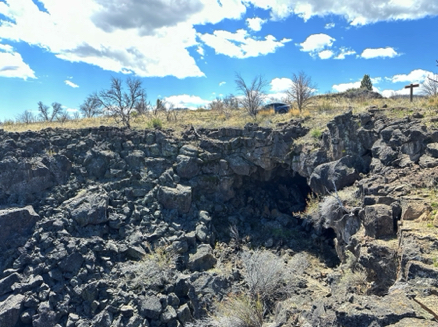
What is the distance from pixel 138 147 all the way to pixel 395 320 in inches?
491

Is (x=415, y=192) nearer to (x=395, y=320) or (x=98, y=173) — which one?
(x=395, y=320)

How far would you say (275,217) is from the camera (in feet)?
44.9

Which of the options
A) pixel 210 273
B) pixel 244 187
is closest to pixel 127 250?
pixel 210 273

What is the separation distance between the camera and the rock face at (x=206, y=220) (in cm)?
656

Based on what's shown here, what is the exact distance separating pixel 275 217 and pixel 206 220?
3349 millimetres

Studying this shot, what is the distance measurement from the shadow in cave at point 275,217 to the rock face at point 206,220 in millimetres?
61

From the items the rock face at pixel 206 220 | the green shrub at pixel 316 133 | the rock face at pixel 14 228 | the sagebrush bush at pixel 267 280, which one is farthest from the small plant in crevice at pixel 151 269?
the green shrub at pixel 316 133

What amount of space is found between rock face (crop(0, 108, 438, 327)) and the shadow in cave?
0.06 m

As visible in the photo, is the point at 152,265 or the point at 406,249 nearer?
the point at 406,249

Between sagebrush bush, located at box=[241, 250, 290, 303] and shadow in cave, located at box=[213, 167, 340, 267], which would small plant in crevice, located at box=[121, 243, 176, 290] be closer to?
shadow in cave, located at box=[213, 167, 340, 267]

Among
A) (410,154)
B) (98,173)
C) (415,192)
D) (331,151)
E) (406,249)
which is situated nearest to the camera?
(406,249)

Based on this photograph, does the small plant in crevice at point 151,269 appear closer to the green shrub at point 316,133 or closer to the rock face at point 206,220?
the rock face at point 206,220

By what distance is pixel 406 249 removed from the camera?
542 centimetres

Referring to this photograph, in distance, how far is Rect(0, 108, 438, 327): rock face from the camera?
656 centimetres
